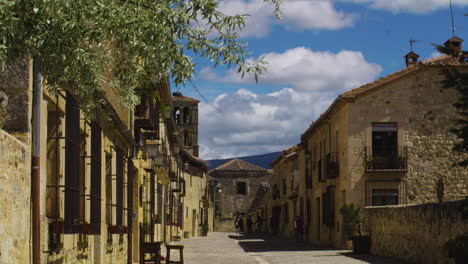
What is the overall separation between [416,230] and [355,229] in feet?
24.2

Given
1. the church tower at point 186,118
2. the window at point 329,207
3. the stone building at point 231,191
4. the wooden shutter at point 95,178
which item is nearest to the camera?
the wooden shutter at point 95,178

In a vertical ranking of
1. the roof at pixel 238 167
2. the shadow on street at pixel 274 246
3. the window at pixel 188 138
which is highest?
the window at pixel 188 138

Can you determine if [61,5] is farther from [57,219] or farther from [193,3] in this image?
[57,219]

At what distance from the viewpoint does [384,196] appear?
1165 inches

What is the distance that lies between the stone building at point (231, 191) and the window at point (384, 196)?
5173 centimetres

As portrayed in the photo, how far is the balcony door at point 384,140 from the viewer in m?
29.8

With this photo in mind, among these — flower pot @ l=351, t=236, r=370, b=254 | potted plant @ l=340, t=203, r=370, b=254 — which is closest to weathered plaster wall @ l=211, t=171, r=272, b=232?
potted plant @ l=340, t=203, r=370, b=254

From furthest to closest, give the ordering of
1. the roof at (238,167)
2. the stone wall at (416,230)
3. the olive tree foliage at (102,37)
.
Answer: the roof at (238,167), the stone wall at (416,230), the olive tree foliage at (102,37)

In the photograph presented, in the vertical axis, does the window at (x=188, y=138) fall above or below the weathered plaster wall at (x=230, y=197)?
above

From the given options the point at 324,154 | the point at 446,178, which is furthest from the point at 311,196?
the point at 446,178

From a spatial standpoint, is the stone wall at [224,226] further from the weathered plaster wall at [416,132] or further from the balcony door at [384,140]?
the balcony door at [384,140]

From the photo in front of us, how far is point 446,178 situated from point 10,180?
2490cm

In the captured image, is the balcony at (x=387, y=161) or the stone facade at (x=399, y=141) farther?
the stone facade at (x=399, y=141)

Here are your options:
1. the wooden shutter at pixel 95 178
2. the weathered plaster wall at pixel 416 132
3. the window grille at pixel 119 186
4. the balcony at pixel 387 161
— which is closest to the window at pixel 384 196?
the weathered plaster wall at pixel 416 132
